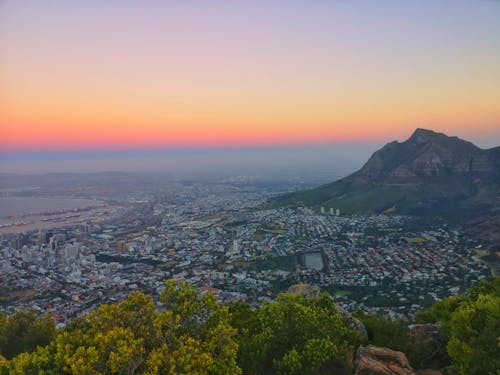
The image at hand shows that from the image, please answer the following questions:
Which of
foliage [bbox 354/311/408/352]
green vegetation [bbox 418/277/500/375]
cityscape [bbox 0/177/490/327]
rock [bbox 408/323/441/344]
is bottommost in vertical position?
cityscape [bbox 0/177/490/327]

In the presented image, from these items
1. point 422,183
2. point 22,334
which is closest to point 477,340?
point 22,334

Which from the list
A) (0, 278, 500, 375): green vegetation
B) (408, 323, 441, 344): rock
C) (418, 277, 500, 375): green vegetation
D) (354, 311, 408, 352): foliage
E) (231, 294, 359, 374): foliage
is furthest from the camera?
(408, 323, 441, 344): rock

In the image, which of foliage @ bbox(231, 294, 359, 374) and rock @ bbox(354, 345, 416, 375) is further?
foliage @ bbox(231, 294, 359, 374)

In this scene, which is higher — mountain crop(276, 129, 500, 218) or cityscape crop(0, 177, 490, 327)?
mountain crop(276, 129, 500, 218)

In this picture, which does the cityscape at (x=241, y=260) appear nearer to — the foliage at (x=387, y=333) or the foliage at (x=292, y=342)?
the foliage at (x=387, y=333)

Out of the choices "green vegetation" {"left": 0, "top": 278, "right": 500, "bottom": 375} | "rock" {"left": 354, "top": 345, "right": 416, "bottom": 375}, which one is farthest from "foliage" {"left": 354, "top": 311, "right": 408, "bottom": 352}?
"rock" {"left": 354, "top": 345, "right": 416, "bottom": 375}

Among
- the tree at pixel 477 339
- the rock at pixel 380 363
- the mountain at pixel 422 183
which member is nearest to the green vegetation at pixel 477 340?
the tree at pixel 477 339

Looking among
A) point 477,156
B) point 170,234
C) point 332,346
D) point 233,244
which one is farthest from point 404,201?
point 332,346

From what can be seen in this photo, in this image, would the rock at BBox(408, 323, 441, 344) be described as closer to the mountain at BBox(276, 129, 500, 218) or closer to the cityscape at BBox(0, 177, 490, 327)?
the cityscape at BBox(0, 177, 490, 327)
